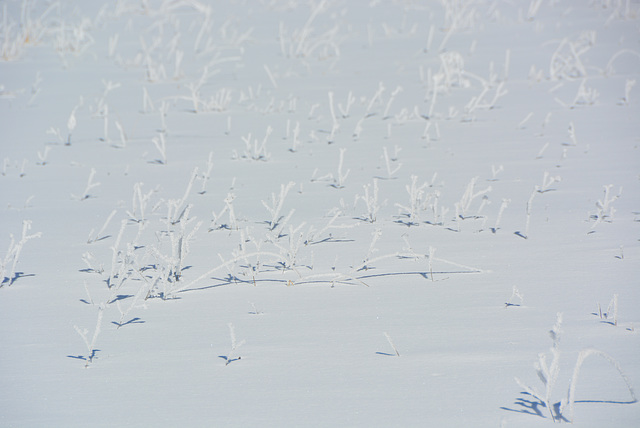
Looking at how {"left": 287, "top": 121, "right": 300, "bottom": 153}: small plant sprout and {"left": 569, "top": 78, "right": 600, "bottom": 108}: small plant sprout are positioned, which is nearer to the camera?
{"left": 287, "top": 121, "right": 300, "bottom": 153}: small plant sprout

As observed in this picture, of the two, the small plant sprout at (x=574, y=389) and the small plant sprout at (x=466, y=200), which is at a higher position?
the small plant sprout at (x=466, y=200)

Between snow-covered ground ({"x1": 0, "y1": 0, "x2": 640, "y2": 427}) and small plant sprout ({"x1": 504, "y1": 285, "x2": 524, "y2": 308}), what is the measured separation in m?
0.01

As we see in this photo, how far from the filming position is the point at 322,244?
11.7 ft

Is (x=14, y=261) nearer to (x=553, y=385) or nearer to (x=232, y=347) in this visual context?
(x=232, y=347)

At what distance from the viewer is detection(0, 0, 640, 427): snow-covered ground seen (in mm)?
2047

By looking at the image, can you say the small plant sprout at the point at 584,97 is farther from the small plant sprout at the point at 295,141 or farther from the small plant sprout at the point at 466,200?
the small plant sprout at the point at 466,200

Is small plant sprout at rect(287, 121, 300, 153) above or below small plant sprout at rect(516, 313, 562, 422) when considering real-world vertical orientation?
above

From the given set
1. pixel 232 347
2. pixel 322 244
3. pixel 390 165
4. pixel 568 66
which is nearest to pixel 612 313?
pixel 232 347

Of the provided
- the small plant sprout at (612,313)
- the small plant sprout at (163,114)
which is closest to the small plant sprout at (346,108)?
the small plant sprout at (163,114)

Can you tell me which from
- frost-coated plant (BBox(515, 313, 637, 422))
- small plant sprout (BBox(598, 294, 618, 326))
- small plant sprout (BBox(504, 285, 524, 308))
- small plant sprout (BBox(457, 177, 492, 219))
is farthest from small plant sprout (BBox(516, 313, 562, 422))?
small plant sprout (BBox(457, 177, 492, 219))

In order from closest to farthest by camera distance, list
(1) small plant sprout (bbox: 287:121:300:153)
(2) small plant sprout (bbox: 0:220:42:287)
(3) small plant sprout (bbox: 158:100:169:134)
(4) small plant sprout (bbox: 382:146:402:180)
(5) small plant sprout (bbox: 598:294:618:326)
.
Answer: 1. (5) small plant sprout (bbox: 598:294:618:326)
2. (2) small plant sprout (bbox: 0:220:42:287)
3. (4) small plant sprout (bbox: 382:146:402:180)
4. (1) small plant sprout (bbox: 287:121:300:153)
5. (3) small plant sprout (bbox: 158:100:169:134)

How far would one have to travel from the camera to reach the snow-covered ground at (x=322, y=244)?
2.05 meters

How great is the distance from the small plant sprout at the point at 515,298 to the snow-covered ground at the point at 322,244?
0.05ft

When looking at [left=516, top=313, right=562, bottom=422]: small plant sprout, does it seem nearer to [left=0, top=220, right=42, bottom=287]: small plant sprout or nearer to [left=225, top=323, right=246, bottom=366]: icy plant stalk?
[left=225, top=323, right=246, bottom=366]: icy plant stalk
